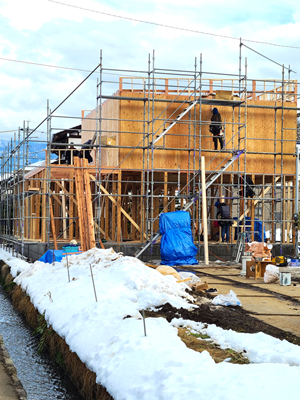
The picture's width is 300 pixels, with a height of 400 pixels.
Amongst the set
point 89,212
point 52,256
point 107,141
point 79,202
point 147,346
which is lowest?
point 52,256

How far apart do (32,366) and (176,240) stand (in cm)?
1065

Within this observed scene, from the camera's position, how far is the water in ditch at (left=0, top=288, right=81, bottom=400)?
6.36m

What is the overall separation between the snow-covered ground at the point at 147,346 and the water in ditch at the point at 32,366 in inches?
19.8

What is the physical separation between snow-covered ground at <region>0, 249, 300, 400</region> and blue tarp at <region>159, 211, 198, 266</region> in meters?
7.17

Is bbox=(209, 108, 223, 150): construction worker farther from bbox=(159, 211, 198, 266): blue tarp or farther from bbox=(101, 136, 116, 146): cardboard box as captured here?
bbox=(159, 211, 198, 266): blue tarp

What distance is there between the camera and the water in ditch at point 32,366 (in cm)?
636

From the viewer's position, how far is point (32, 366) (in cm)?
747

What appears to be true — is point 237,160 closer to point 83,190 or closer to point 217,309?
point 83,190

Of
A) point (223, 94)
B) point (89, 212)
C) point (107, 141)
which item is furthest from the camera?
point (223, 94)

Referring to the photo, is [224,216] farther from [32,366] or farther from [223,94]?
[32,366]

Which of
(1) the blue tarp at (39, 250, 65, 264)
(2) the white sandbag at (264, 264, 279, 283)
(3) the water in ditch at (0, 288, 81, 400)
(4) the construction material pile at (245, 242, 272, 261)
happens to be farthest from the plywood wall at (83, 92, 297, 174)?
(3) the water in ditch at (0, 288, 81, 400)

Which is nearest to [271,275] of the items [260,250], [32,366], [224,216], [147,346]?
[260,250]

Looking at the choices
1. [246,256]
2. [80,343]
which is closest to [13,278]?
[246,256]

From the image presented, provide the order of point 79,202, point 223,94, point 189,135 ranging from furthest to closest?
point 223,94, point 189,135, point 79,202
